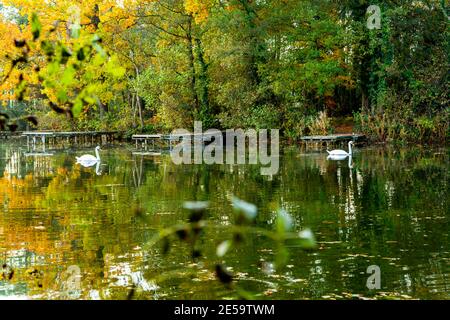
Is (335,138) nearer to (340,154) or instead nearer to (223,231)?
(340,154)

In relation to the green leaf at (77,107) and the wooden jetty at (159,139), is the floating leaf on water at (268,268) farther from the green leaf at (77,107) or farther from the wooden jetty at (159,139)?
the wooden jetty at (159,139)

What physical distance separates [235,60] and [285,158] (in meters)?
8.50

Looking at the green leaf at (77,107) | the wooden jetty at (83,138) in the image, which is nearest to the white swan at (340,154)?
the wooden jetty at (83,138)

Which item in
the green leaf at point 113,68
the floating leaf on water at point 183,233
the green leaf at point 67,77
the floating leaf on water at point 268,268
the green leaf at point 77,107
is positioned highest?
the green leaf at point 113,68

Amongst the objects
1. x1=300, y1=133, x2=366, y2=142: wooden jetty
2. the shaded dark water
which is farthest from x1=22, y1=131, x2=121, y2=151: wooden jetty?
the shaded dark water

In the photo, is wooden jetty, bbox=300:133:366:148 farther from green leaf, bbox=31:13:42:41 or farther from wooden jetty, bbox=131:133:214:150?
green leaf, bbox=31:13:42:41

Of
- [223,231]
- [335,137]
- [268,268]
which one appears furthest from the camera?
[335,137]

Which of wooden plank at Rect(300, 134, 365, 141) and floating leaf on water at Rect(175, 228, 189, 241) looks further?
wooden plank at Rect(300, 134, 365, 141)

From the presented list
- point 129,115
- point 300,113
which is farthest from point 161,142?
point 300,113

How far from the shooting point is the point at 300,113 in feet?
108

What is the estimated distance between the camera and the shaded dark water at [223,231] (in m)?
7.65

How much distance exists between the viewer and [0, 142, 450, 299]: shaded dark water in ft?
25.1

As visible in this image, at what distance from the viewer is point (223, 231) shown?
35.8 ft

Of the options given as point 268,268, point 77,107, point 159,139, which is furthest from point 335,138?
point 77,107
